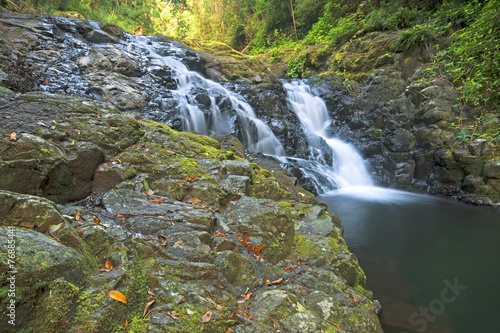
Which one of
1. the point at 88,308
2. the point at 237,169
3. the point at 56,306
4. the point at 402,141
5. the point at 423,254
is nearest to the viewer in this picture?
the point at 56,306

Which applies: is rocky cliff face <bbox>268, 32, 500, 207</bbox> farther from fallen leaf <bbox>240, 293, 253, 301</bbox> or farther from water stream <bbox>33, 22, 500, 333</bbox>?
fallen leaf <bbox>240, 293, 253, 301</bbox>

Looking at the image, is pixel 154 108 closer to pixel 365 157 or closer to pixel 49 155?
pixel 49 155

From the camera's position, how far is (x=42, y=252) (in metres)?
1.84

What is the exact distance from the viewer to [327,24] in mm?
17391

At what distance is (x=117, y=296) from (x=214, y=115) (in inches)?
329

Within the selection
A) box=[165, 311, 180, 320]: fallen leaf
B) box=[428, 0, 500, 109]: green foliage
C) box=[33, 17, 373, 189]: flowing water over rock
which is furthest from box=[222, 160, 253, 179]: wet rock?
box=[428, 0, 500, 109]: green foliage

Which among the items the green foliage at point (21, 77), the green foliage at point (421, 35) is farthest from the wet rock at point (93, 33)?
the green foliage at point (421, 35)

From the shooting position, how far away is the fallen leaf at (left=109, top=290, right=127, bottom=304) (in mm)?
1937

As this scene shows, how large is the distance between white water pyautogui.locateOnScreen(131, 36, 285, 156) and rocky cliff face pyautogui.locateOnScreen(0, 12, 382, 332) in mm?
3493

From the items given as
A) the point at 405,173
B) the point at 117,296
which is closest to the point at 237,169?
the point at 117,296

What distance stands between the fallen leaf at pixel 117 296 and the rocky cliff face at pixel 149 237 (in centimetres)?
3

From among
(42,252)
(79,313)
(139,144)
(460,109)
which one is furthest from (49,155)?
(460,109)

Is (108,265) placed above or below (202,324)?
above

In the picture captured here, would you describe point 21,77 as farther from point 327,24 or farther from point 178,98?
point 327,24
